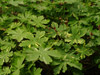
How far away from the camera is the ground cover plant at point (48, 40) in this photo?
1701mm

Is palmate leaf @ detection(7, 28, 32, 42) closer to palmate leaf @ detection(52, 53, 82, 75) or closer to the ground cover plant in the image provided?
the ground cover plant

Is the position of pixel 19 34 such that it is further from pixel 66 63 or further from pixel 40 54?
pixel 66 63

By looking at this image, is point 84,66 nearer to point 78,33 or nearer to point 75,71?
point 75,71

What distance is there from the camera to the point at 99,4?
230cm

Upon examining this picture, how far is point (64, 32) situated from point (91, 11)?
2.27 feet

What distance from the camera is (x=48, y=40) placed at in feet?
6.81

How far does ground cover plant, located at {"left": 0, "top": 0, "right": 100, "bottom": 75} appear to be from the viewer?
1.70 meters

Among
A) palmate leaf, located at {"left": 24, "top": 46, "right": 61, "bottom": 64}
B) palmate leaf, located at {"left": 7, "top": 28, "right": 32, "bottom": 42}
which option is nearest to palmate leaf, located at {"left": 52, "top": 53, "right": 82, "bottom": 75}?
palmate leaf, located at {"left": 24, "top": 46, "right": 61, "bottom": 64}

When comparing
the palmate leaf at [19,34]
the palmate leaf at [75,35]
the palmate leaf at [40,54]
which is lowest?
the palmate leaf at [40,54]

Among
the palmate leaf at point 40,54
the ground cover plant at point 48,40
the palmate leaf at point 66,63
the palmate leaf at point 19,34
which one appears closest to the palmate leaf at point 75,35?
the ground cover plant at point 48,40

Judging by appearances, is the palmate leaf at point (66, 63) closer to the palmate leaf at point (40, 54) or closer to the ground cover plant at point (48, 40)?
the ground cover plant at point (48, 40)

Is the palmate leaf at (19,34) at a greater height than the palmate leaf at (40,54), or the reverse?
the palmate leaf at (19,34)

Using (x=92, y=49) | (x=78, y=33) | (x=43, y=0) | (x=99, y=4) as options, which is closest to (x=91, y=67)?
(x=92, y=49)

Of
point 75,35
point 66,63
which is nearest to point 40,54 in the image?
point 66,63
